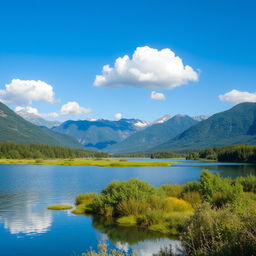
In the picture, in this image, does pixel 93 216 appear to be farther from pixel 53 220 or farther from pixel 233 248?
pixel 233 248

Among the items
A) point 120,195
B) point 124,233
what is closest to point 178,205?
point 120,195

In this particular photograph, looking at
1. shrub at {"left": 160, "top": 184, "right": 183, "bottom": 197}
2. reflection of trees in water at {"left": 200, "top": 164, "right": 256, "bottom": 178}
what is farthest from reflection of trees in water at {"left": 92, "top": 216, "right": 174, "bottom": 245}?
reflection of trees in water at {"left": 200, "top": 164, "right": 256, "bottom": 178}

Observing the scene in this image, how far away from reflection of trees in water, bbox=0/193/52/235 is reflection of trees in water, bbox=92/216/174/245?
19.0 ft

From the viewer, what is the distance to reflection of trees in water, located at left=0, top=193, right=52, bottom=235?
33438 millimetres

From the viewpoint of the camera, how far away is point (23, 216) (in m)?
39.1

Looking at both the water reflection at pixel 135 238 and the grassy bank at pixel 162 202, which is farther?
the grassy bank at pixel 162 202

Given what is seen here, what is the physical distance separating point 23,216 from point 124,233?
14063 mm

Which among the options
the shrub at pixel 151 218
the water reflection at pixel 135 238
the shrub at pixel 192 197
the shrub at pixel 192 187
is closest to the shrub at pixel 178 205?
the shrub at pixel 192 197

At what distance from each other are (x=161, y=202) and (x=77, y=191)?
93.9ft

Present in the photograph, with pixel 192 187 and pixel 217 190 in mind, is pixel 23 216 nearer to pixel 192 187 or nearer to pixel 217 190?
pixel 192 187

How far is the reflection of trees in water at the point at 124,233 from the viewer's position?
30048mm

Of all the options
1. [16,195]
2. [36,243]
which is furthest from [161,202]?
[16,195]

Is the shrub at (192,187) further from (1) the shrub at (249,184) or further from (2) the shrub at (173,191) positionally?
(1) the shrub at (249,184)

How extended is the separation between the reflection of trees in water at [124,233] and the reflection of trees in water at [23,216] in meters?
5.78
